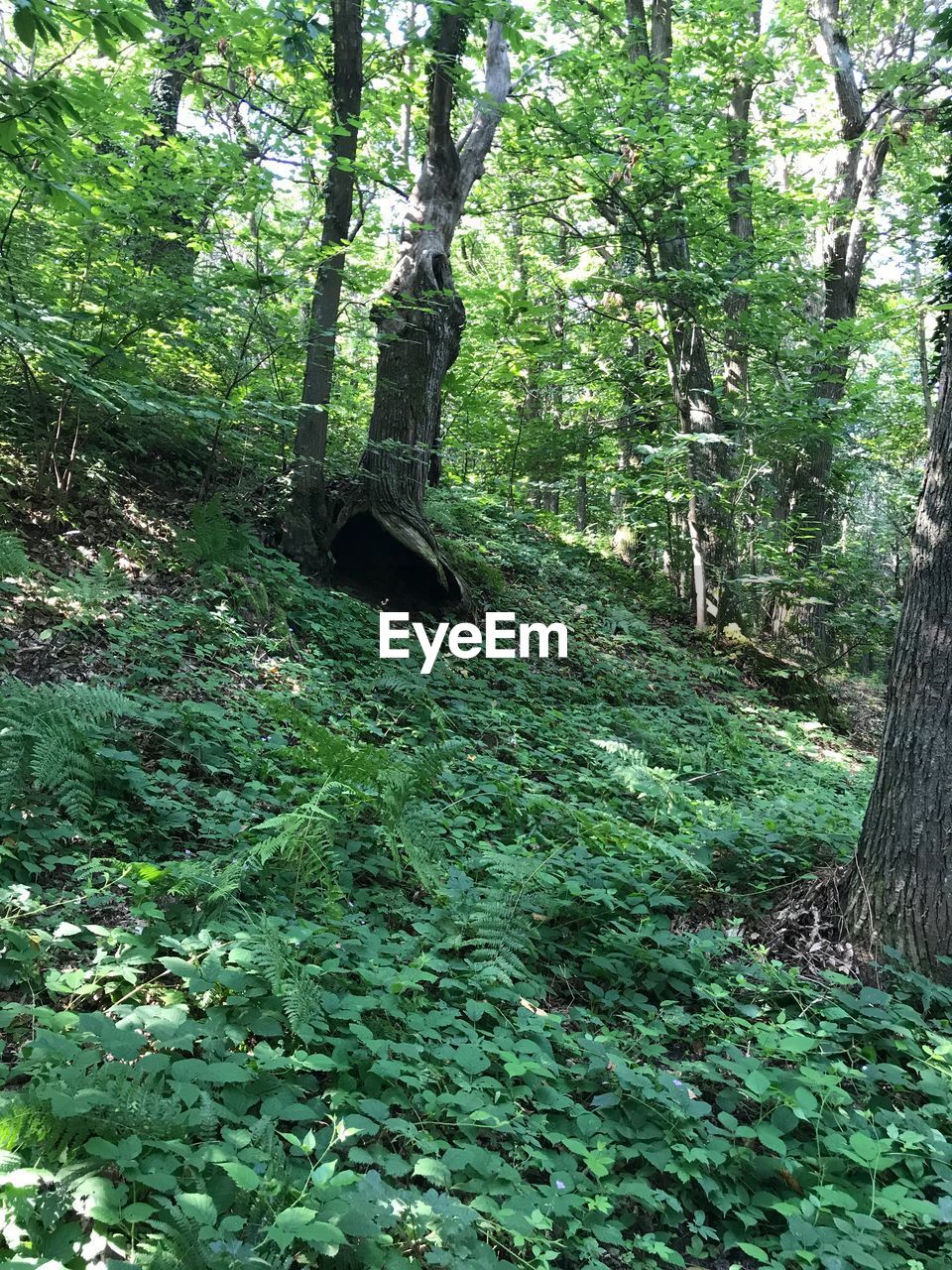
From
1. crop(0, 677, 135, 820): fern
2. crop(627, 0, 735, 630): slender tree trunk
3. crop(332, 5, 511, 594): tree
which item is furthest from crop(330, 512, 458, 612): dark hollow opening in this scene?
crop(627, 0, 735, 630): slender tree trunk

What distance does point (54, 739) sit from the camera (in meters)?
3.42

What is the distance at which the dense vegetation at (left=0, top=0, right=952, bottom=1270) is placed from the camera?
2.34 meters

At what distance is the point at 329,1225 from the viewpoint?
5.93ft

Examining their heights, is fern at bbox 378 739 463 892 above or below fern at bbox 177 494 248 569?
below

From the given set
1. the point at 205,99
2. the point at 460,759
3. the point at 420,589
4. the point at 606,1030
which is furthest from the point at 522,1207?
the point at 205,99

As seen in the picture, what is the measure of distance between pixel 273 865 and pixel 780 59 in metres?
15.2

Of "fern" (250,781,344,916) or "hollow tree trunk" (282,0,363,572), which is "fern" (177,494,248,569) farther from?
"fern" (250,781,344,916)

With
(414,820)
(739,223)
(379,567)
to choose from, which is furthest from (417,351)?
(739,223)

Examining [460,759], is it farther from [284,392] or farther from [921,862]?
[284,392]

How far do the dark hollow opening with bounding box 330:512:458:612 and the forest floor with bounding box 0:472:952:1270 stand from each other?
207 cm

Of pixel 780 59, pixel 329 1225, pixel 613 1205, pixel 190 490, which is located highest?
pixel 780 59

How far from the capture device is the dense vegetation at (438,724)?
234cm

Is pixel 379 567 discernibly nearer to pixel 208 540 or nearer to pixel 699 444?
pixel 208 540

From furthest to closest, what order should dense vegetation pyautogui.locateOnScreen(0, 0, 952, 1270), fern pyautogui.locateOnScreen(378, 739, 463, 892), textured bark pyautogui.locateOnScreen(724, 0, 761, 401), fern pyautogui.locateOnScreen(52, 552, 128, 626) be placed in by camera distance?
textured bark pyautogui.locateOnScreen(724, 0, 761, 401) < fern pyautogui.locateOnScreen(52, 552, 128, 626) < fern pyautogui.locateOnScreen(378, 739, 463, 892) < dense vegetation pyautogui.locateOnScreen(0, 0, 952, 1270)
